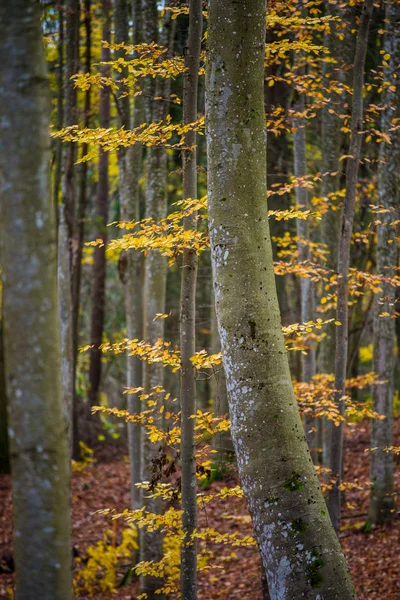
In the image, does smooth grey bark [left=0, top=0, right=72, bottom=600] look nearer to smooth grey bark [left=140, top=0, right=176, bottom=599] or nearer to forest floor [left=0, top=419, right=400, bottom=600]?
forest floor [left=0, top=419, right=400, bottom=600]

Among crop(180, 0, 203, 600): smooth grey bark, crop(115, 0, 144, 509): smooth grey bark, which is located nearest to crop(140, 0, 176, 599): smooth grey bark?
crop(115, 0, 144, 509): smooth grey bark

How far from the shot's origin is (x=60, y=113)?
12.0m

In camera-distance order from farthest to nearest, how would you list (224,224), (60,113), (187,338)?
(60,113) → (187,338) → (224,224)

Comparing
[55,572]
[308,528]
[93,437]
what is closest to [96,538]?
[93,437]

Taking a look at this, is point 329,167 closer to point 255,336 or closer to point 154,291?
point 154,291

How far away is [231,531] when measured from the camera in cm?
1018

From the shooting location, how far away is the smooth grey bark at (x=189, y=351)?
6.16m

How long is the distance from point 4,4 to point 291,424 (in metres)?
3.25

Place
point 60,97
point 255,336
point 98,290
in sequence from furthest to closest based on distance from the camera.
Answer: point 98,290, point 60,97, point 255,336

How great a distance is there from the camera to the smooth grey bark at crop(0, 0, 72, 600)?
9.80 feet

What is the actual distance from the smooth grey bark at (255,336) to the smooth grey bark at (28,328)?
66.2 inches

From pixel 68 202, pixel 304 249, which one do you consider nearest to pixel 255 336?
pixel 304 249

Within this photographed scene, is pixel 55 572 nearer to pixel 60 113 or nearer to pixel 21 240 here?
pixel 21 240

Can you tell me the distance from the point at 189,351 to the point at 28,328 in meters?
3.39
